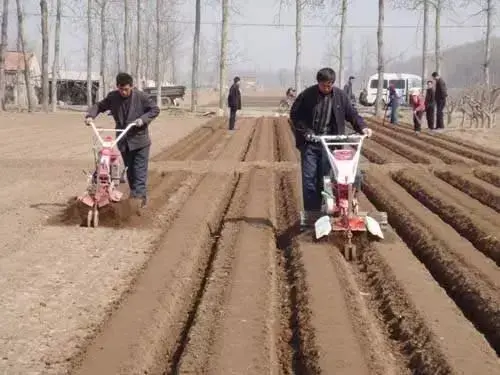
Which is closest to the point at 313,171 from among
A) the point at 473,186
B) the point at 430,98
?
the point at 473,186

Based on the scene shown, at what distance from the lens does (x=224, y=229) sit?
871cm

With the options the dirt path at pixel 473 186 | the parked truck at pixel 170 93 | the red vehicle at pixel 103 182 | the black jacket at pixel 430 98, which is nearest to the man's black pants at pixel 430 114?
the black jacket at pixel 430 98

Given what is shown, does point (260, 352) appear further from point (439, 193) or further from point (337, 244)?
point (439, 193)

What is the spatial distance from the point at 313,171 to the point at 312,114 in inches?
24.6

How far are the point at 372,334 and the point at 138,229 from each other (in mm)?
4113

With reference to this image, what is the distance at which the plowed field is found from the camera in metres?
4.83

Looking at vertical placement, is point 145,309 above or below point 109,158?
Result: below

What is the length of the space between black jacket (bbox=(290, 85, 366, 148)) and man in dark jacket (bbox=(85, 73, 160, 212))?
6.47 ft

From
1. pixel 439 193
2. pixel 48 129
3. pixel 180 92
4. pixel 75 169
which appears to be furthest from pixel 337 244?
pixel 180 92

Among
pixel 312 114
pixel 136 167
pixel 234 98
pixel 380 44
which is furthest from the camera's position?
pixel 380 44

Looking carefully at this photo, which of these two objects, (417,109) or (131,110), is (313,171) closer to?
(131,110)

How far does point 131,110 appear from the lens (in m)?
9.64

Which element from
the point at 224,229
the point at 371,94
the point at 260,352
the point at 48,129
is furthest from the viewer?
the point at 371,94

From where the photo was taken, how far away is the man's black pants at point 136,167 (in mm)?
9742
